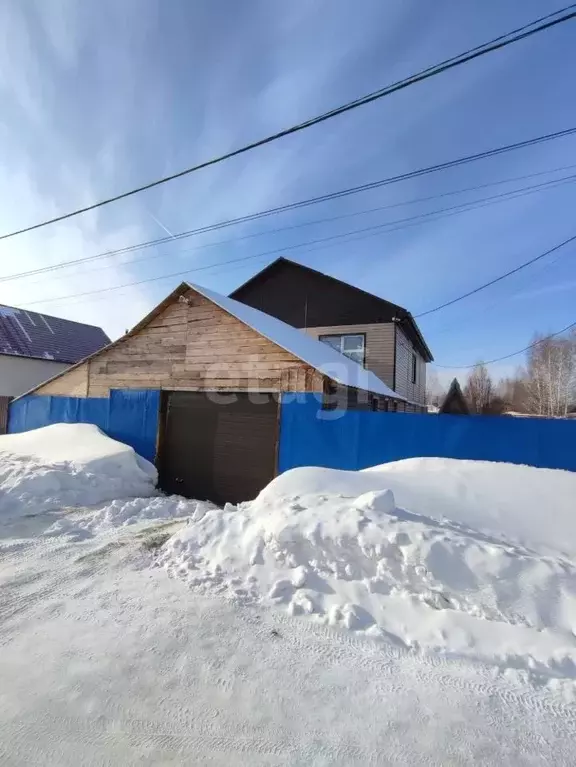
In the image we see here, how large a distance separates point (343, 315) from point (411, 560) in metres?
13.2

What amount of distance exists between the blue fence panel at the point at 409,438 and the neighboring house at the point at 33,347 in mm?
18680

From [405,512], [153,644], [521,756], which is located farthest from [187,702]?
[405,512]

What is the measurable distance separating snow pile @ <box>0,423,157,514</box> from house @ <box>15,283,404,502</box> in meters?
0.82

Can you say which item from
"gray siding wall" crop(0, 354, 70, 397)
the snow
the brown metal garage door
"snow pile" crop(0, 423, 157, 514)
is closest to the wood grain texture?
the brown metal garage door

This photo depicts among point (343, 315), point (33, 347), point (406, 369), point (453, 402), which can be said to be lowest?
point (453, 402)

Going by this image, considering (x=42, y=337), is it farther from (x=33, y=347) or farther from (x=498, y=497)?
(x=498, y=497)

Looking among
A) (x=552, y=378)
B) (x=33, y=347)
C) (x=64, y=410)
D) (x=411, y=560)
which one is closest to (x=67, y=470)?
(x=64, y=410)

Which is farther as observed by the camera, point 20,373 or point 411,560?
point 20,373

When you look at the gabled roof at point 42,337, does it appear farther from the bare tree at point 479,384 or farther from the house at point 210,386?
the bare tree at point 479,384

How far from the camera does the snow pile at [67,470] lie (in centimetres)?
647


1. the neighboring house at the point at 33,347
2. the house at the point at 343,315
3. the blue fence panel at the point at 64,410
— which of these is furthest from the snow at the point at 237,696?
the neighboring house at the point at 33,347

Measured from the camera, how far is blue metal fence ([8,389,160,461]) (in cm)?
901

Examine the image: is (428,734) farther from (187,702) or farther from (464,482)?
(464,482)

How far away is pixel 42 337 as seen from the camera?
71.1 feet
